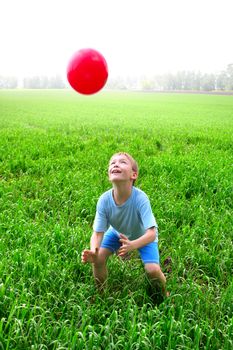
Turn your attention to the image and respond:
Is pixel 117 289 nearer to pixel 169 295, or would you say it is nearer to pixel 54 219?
pixel 169 295

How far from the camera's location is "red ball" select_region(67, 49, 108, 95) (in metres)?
3.84

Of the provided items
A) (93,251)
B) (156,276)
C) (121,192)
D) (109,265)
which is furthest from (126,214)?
(109,265)

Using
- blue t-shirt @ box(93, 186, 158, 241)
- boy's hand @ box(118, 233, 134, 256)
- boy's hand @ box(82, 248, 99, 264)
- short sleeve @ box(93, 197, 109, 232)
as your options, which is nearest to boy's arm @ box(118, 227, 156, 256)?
boy's hand @ box(118, 233, 134, 256)

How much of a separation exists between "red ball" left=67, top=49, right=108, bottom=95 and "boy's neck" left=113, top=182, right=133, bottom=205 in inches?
43.3

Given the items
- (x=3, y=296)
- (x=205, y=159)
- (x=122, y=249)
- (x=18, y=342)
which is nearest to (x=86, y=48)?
(x=122, y=249)

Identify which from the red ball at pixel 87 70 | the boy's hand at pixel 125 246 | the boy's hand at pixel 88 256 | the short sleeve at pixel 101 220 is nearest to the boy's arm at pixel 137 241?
the boy's hand at pixel 125 246

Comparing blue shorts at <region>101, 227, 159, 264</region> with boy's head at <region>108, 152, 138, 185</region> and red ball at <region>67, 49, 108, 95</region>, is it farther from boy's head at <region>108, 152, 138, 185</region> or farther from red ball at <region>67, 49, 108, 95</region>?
red ball at <region>67, 49, 108, 95</region>

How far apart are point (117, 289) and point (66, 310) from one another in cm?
54

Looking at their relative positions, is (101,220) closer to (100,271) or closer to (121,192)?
(121,192)

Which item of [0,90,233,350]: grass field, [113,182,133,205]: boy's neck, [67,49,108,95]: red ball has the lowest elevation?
[0,90,233,350]: grass field

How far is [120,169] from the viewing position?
3.21 meters

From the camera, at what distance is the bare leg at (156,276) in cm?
329

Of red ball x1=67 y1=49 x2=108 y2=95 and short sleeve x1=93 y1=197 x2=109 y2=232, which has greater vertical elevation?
red ball x1=67 y1=49 x2=108 y2=95

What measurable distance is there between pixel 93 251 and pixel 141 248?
0.46m
